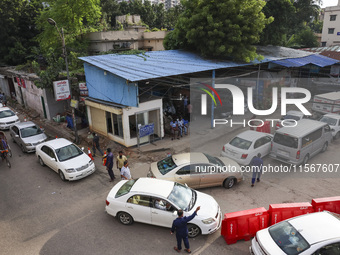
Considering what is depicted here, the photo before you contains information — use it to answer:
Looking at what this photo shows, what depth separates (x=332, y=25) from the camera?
44.0m

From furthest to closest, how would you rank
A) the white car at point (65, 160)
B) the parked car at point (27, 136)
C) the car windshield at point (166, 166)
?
the parked car at point (27, 136)
the white car at point (65, 160)
the car windshield at point (166, 166)

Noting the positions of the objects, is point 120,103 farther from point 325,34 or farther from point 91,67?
point 325,34

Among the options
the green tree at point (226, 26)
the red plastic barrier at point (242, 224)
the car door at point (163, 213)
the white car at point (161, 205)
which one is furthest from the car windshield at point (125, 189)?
the green tree at point (226, 26)

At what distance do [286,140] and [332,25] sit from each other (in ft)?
141

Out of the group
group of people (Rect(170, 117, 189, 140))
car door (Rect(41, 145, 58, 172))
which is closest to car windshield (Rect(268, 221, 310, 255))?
car door (Rect(41, 145, 58, 172))

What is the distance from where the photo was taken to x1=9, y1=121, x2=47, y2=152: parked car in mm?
14539

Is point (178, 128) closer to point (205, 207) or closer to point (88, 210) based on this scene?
point (88, 210)

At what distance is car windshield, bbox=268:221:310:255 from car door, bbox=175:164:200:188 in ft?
12.3

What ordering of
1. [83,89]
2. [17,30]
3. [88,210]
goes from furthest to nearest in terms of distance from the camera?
[17,30] < [83,89] < [88,210]

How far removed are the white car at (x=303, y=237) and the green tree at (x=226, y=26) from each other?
45.5 ft

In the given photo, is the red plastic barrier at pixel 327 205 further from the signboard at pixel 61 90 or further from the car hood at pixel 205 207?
the signboard at pixel 61 90

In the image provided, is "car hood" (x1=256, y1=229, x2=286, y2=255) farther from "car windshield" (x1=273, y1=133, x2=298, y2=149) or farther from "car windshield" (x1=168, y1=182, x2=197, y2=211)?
"car windshield" (x1=273, y1=133, x2=298, y2=149)

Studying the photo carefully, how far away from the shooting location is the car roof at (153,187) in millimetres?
8039

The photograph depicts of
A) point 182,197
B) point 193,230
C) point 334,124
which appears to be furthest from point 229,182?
point 334,124
